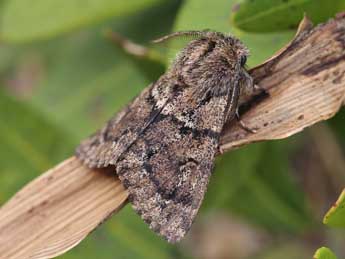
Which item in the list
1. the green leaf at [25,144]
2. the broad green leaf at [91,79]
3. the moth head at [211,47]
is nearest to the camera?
the moth head at [211,47]

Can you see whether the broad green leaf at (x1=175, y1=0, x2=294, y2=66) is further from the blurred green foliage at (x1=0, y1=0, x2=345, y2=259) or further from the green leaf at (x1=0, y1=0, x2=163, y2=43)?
the green leaf at (x1=0, y1=0, x2=163, y2=43)

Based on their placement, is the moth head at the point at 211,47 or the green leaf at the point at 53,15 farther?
the green leaf at the point at 53,15

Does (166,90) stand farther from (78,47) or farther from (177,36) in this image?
(78,47)

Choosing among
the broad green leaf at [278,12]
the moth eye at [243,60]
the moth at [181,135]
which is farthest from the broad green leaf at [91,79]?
the broad green leaf at [278,12]

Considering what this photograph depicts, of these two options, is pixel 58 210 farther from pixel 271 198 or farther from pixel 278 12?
pixel 271 198

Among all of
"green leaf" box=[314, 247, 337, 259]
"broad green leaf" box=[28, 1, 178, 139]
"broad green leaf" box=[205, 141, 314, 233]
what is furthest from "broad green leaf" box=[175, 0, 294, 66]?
"broad green leaf" box=[28, 1, 178, 139]

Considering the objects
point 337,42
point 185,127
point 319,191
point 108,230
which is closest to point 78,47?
point 108,230

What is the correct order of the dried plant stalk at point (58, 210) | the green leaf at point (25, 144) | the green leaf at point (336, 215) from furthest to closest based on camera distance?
the green leaf at point (25, 144) → the dried plant stalk at point (58, 210) → the green leaf at point (336, 215)

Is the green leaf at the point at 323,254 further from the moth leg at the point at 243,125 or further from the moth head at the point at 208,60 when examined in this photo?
the moth head at the point at 208,60
